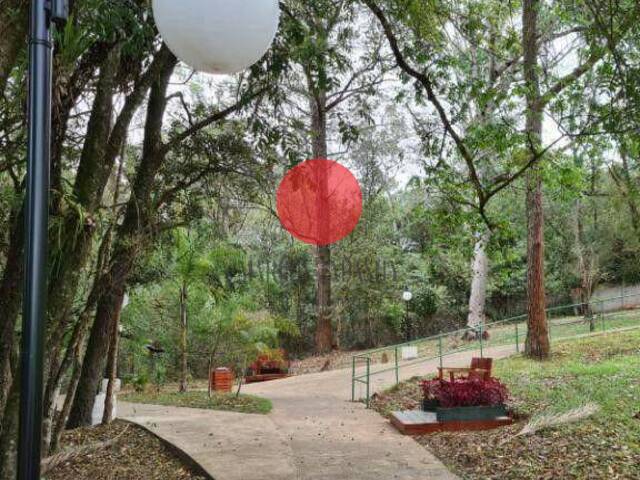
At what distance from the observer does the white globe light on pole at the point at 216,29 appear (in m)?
2.07

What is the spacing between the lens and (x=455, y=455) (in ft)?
19.9

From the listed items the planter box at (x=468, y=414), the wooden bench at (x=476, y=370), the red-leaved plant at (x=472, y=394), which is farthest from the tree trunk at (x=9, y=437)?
the wooden bench at (x=476, y=370)

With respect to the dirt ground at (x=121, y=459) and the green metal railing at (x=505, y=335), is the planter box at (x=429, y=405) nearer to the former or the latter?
the dirt ground at (x=121, y=459)

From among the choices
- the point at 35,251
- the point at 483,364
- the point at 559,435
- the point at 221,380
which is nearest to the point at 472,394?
the point at 483,364

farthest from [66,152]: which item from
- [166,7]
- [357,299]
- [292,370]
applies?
[357,299]

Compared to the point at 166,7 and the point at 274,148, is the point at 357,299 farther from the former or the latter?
the point at 166,7

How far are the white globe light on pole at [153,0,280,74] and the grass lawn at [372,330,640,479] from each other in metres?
4.51

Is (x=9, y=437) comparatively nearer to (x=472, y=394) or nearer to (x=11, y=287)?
(x=11, y=287)

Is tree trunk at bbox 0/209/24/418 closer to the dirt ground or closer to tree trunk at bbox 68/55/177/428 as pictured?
tree trunk at bbox 68/55/177/428

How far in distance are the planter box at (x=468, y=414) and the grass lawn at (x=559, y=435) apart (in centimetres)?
34

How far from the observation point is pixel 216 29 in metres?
2.09
